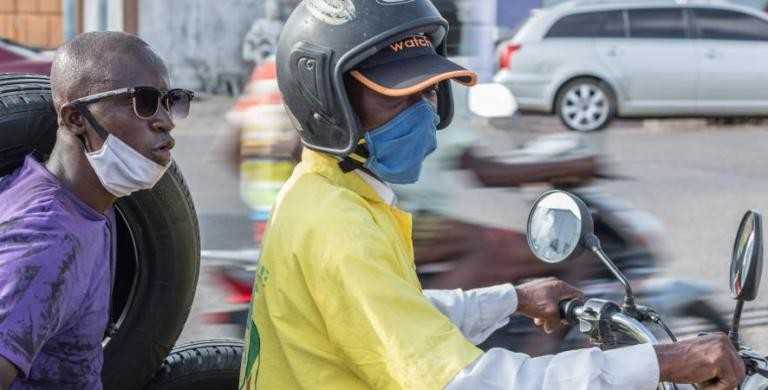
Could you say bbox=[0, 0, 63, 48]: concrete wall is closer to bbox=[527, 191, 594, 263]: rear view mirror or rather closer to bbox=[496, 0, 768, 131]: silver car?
bbox=[496, 0, 768, 131]: silver car

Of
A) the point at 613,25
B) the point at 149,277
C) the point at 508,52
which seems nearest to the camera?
the point at 149,277

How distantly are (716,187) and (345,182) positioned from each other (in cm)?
974

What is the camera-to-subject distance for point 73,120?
2.63 m

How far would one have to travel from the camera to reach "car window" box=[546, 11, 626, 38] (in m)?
16.4

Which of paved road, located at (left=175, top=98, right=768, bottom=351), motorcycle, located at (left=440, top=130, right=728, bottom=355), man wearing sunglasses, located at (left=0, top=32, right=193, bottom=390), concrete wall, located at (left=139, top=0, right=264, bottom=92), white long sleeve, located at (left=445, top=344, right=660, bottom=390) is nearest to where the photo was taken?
white long sleeve, located at (left=445, top=344, right=660, bottom=390)

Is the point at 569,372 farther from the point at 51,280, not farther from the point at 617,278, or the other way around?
the point at 51,280

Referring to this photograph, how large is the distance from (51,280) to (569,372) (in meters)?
0.95

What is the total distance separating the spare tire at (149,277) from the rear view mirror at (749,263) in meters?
1.30

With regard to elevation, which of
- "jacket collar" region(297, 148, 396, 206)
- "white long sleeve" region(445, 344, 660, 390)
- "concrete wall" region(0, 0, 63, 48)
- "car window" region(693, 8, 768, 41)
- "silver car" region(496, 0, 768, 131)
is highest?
"jacket collar" region(297, 148, 396, 206)

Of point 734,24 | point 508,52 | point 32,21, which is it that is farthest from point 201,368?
point 32,21

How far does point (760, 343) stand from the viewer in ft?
20.7

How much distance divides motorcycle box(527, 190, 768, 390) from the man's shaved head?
2.73 ft

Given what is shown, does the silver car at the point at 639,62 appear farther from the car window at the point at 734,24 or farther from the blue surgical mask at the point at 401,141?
the blue surgical mask at the point at 401,141

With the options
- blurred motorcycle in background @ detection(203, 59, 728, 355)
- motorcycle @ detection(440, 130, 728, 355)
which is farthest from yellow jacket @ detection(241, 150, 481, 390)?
motorcycle @ detection(440, 130, 728, 355)
